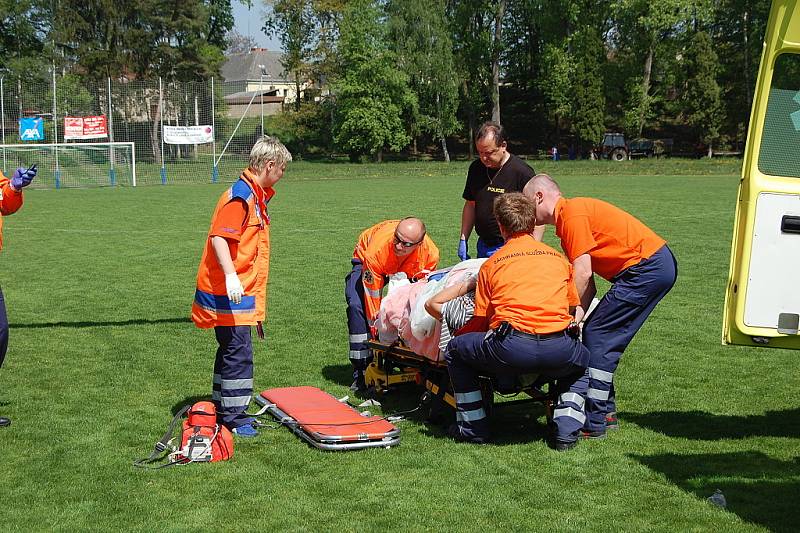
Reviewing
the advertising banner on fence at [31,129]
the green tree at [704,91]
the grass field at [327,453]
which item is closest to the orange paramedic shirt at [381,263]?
the grass field at [327,453]

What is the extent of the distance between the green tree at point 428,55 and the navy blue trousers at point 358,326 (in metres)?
55.4

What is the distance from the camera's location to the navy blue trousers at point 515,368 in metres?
5.58

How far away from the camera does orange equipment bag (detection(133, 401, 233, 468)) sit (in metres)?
5.61

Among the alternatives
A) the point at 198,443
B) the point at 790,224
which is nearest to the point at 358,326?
the point at 198,443

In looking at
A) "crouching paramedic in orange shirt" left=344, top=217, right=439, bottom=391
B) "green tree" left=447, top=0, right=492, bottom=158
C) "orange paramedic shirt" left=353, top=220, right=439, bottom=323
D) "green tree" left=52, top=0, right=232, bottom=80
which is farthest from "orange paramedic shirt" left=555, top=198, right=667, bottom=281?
"green tree" left=447, top=0, right=492, bottom=158

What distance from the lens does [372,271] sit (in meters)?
7.43

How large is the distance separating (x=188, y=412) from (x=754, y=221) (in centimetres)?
378

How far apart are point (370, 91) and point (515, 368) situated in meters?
57.3

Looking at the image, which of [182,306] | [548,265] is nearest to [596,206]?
[548,265]

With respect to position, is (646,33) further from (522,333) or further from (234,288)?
(234,288)

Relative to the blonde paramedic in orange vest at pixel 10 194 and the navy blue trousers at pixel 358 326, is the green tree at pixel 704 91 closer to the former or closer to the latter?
the navy blue trousers at pixel 358 326

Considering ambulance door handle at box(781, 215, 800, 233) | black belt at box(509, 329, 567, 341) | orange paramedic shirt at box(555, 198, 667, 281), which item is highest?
ambulance door handle at box(781, 215, 800, 233)

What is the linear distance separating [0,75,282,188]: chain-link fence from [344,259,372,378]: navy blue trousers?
32515 mm

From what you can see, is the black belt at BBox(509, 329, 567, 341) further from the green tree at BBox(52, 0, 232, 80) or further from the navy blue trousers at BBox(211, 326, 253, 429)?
the green tree at BBox(52, 0, 232, 80)
